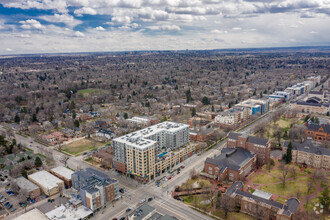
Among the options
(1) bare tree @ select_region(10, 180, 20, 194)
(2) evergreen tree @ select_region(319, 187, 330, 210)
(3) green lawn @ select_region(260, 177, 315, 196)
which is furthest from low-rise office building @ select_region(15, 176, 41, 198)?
(2) evergreen tree @ select_region(319, 187, 330, 210)

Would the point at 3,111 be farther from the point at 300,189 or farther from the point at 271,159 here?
the point at 300,189

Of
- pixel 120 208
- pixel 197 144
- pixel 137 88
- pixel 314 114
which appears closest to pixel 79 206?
pixel 120 208

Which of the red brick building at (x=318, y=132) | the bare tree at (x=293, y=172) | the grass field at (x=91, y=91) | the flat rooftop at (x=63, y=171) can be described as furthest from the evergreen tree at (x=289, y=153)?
the grass field at (x=91, y=91)

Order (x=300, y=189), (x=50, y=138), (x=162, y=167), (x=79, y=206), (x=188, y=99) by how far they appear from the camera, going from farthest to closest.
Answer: (x=188, y=99)
(x=50, y=138)
(x=162, y=167)
(x=300, y=189)
(x=79, y=206)

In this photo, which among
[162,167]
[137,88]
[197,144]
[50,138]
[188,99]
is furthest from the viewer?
[137,88]

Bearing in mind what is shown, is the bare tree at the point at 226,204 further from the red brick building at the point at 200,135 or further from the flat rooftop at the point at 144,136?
the red brick building at the point at 200,135

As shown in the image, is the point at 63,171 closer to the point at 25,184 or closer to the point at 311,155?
the point at 25,184

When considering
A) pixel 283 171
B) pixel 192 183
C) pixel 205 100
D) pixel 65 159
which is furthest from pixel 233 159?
pixel 205 100
